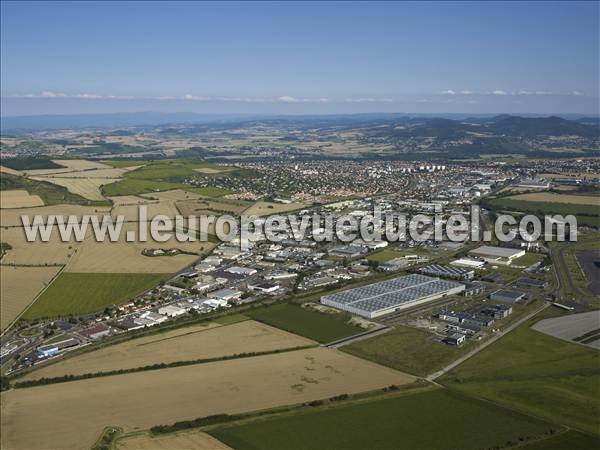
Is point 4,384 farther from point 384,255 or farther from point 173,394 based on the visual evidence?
point 384,255

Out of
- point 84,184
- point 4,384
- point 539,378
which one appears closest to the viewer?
point 539,378

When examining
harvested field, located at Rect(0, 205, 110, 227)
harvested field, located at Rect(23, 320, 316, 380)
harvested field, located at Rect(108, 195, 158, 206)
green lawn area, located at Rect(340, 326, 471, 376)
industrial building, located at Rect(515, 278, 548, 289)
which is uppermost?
harvested field, located at Rect(108, 195, 158, 206)

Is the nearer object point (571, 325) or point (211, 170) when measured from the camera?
point (571, 325)

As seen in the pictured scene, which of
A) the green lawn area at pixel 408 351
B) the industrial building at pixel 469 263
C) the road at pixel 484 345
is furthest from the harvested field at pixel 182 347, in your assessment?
the industrial building at pixel 469 263

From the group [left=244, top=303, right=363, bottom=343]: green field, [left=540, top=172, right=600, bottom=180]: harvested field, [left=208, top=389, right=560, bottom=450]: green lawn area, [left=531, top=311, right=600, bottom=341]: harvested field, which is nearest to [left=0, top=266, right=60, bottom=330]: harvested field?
[left=244, top=303, right=363, bottom=343]: green field

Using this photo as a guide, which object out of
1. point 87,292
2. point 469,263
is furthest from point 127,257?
point 469,263

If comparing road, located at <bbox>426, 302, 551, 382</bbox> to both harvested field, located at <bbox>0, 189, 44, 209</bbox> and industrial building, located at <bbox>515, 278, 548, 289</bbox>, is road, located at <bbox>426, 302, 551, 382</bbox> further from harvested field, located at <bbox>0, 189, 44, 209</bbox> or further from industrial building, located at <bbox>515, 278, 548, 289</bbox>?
harvested field, located at <bbox>0, 189, 44, 209</bbox>

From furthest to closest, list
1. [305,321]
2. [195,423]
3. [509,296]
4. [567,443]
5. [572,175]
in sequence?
[572,175] → [509,296] → [305,321] → [195,423] → [567,443]
